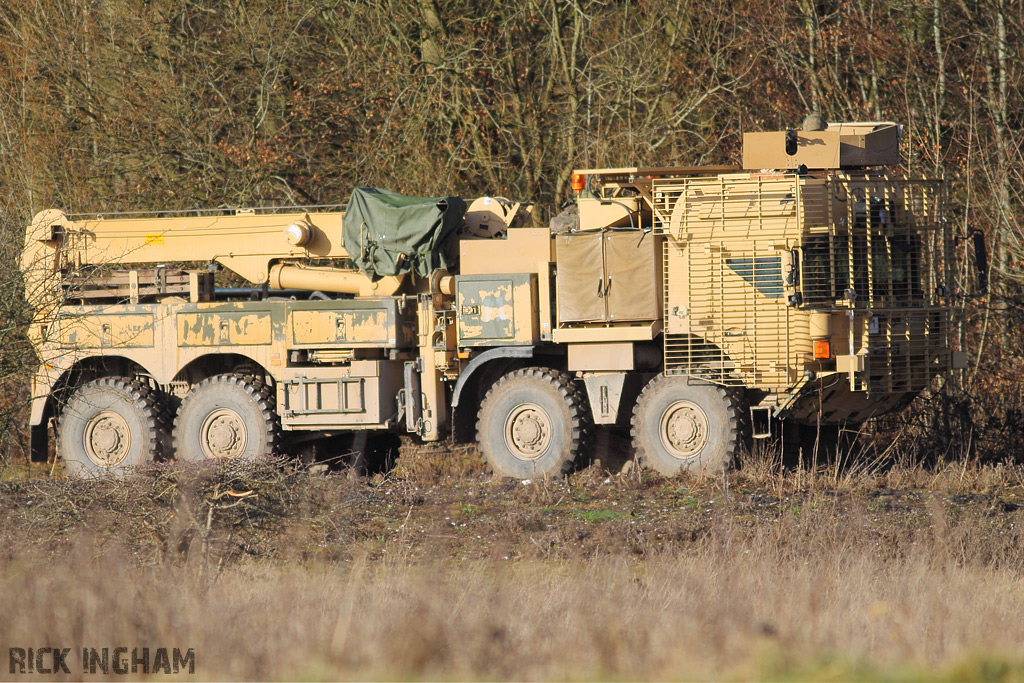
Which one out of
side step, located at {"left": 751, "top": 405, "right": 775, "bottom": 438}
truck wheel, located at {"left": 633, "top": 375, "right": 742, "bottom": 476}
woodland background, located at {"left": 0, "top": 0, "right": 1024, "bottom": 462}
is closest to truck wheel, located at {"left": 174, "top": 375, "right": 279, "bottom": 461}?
woodland background, located at {"left": 0, "top": 0, "right": 1024, "bottom": 462}

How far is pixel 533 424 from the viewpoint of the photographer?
1362 cm

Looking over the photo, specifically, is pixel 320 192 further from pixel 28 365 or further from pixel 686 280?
pixel 686 280

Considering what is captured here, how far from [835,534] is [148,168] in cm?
1359

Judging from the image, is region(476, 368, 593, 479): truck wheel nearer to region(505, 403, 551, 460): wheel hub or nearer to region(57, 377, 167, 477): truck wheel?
region(505, 403, 551, 460): wheel hub

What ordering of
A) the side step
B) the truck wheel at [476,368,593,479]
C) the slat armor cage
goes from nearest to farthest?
the slat armor cage
the side step
the truck wheel at [476,368,593,479]

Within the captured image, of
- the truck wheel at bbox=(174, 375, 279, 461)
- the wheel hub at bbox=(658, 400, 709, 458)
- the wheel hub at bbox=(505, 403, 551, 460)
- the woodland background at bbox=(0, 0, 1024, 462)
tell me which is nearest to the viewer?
the wheel hub at bbox=(658, 400, 709, 458)

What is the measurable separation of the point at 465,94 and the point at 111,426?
710 cm

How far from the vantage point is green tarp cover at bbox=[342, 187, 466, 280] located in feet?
46.0

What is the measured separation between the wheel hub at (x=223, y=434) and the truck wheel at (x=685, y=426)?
441 cm

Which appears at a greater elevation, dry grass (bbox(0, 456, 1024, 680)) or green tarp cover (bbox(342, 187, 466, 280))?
green tarp cover (bbox(342, 187, 466, 280))

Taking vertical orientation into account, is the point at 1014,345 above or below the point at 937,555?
above

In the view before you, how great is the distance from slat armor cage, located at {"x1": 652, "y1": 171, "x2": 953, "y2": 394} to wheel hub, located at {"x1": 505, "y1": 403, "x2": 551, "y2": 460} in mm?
1482

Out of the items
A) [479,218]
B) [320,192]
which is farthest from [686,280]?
[320,192]

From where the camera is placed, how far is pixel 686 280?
12.8 meters
